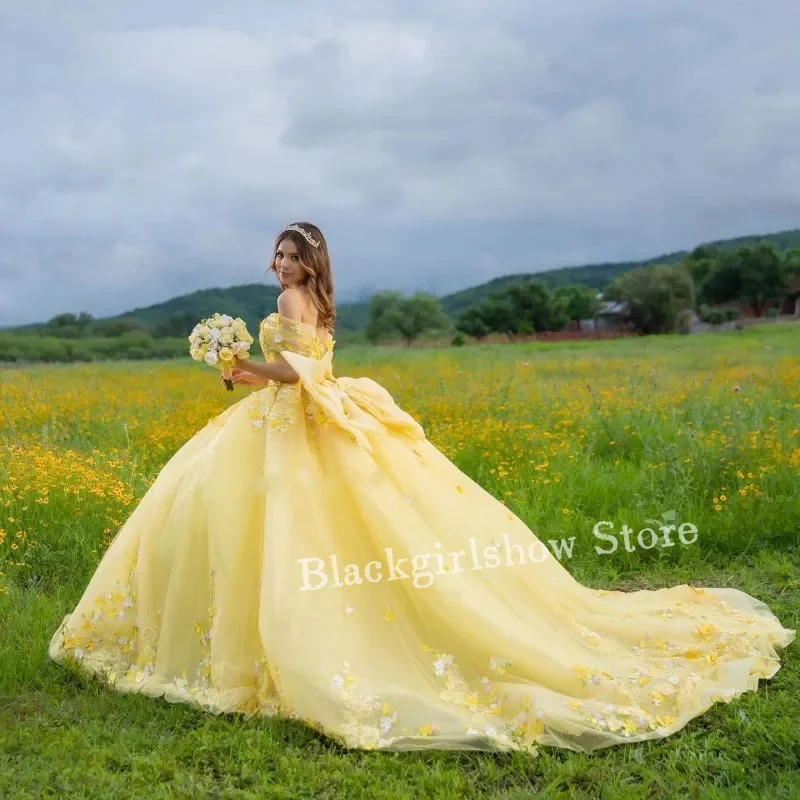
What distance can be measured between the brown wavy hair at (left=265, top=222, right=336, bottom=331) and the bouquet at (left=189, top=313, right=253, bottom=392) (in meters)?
0.46

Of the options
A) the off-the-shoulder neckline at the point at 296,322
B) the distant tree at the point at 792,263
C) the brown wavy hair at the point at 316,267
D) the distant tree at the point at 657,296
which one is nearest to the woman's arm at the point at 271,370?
the off-the-shoulder neckline at the point at 296,322

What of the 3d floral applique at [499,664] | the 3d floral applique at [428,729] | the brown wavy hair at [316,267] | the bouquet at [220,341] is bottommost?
the 3d floral applique at [428,729]

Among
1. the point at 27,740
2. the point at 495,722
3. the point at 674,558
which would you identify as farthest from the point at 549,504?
the point at 27,740

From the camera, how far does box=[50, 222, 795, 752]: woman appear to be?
12.6 feet

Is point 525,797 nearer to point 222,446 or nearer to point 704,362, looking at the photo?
point 222,446

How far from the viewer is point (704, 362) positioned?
15.0m

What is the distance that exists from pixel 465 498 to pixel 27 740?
2588mm

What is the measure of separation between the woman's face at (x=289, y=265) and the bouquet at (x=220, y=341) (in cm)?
38

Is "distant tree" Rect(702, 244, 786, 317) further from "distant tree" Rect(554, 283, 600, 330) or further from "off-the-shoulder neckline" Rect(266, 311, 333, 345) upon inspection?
"off-the-shoulder neckline" Rect(266, 311, 333, 345)

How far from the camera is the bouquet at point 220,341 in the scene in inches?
174

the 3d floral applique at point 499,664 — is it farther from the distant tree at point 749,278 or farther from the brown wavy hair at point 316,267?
the distant tree at point 749,278

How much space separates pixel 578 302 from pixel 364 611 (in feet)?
101

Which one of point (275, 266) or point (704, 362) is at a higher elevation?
point (275, 266)

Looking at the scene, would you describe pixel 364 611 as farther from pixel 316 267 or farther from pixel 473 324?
pixel 473 324
